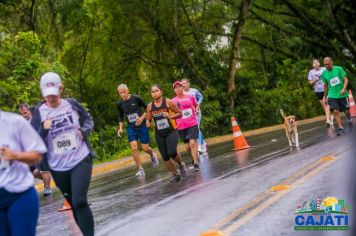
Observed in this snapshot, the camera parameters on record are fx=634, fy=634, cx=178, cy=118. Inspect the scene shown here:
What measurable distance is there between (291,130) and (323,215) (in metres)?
8.31

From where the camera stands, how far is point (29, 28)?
85.3 ft

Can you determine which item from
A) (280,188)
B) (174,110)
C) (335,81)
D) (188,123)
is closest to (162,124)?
(174,110)

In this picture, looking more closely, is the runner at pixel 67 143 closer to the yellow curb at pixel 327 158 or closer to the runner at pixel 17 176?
the runner at pixel 17 176

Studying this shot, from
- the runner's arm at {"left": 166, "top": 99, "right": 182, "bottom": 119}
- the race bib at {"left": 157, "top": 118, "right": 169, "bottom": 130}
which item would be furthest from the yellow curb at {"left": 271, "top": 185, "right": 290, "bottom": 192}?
the race bib at {"left": 157, "top": 118, "right": 169, "bottom": 130}

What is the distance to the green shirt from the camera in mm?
16688

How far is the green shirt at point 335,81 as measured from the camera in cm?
1669

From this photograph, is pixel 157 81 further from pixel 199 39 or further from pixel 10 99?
pixel 10 99

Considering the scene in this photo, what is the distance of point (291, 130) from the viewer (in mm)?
15305

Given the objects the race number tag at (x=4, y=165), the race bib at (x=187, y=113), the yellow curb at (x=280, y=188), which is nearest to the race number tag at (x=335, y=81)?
the race bib at (x=187, y=113)

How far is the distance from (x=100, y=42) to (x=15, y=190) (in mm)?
24428

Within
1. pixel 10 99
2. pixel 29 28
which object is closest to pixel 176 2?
pixel 29 28

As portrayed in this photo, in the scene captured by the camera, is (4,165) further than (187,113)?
No

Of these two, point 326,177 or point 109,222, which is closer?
point 109,222

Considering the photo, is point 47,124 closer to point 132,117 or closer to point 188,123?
point 188,123
